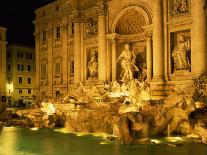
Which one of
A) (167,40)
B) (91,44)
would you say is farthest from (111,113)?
(91,44)

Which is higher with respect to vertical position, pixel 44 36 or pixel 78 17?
pixel 78 17

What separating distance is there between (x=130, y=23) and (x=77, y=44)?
6.20m

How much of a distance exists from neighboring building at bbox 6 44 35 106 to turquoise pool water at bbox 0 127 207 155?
131 ft

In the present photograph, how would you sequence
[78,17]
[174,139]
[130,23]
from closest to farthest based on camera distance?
[174,139], [130,23], [78,17]

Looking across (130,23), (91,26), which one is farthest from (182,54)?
(91,26)

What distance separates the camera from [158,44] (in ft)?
81.0

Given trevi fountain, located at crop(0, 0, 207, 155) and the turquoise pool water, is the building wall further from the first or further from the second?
the turquoise pool water

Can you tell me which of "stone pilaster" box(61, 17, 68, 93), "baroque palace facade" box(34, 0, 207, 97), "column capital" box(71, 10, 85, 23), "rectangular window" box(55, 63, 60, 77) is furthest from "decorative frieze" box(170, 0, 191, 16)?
"rectangular window" box(55, 63, 60, 77)

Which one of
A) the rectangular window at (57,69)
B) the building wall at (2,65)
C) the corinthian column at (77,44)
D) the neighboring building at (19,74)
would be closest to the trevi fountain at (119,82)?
the rectangular window at (57,69)

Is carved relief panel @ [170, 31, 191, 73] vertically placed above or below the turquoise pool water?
above

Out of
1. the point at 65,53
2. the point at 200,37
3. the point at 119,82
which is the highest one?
→ the point at 65,53

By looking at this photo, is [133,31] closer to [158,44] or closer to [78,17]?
[158,44]

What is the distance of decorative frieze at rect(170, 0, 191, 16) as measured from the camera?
23.7m

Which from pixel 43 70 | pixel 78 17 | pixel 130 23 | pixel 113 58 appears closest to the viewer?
pixel 130 23
